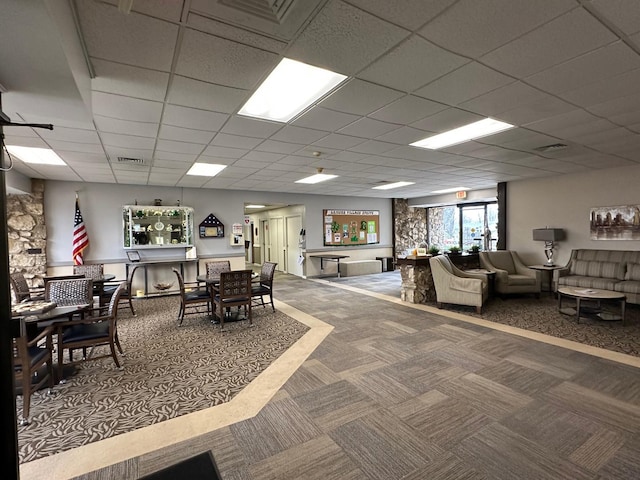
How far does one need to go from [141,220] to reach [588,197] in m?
9.75

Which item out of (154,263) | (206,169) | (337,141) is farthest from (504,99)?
(154,263)

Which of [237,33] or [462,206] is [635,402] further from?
[462,206]

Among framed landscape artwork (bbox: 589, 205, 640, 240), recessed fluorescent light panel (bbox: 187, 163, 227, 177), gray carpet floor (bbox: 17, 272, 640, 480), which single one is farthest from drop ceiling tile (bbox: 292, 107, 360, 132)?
framed landscape artwork (bbox: 589, 205, 640, 240)

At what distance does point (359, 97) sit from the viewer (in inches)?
111

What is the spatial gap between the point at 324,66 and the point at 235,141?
2.11m

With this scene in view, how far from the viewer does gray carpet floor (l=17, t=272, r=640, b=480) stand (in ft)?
6.29

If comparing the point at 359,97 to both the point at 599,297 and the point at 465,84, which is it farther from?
the point at 599,297

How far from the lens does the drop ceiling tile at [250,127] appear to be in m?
3.32

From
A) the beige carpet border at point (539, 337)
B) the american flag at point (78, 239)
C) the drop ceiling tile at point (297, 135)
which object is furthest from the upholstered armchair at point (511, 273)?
the american flag at point (78, 239)

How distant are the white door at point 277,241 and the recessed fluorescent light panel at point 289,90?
8.08 m

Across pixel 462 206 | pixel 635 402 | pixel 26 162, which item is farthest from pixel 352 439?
pixel 462 206

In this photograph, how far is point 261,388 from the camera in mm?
2939

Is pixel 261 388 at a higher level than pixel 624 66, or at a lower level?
lower

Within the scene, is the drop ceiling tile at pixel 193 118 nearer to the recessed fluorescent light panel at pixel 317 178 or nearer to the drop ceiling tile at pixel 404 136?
the drop ceiling tile at pixel 404 136
